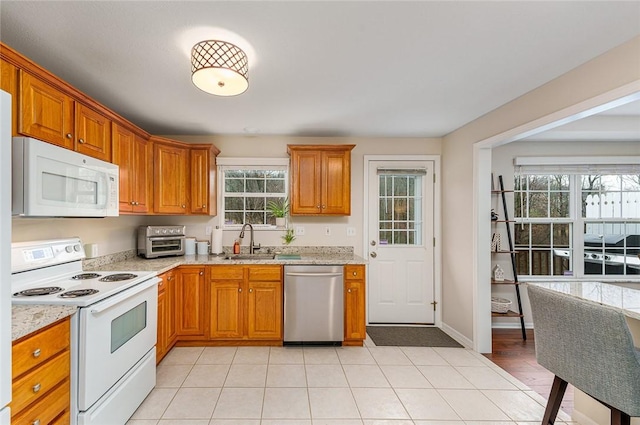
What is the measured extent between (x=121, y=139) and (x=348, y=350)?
293 centimetres

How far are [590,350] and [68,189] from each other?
2934 mm

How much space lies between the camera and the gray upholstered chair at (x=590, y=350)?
1287 millimetres

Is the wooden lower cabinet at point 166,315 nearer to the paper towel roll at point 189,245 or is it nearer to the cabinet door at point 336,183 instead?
the paper towel roll at point 189,245

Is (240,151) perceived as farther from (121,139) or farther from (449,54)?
(449,54)

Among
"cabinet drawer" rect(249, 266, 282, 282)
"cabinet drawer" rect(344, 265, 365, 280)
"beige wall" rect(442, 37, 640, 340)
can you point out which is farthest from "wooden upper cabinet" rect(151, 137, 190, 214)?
"beige wall" rect(442, 37, 640, 340)

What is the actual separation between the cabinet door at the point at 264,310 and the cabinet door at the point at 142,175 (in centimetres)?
133

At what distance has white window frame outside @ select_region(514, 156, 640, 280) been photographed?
365cm

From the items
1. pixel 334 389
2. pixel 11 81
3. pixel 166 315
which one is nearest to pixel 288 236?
pixel 166 315

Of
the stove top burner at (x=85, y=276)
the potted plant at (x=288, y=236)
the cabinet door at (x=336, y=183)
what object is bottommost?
the stove top burner at (x=85, y=276)

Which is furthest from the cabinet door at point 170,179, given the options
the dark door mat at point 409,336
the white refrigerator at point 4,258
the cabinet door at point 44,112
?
the dark door mat at point 409,336

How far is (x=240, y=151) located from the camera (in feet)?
12.4

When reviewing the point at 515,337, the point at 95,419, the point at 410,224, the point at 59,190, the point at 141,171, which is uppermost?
the point at 141,171

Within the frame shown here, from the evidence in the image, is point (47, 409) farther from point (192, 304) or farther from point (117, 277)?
point (192, 304)

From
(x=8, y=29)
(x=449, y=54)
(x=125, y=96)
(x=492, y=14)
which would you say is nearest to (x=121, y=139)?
(x=125, y=96)
